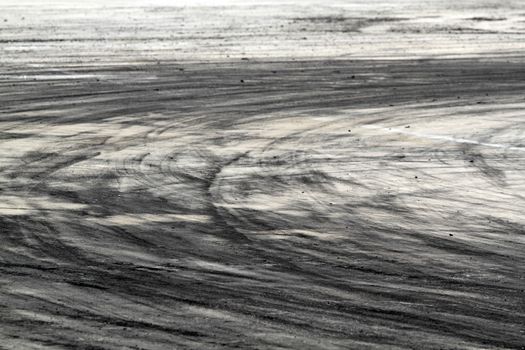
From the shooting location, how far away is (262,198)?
10945mm

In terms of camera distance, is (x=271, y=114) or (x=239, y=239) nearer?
(x=239, y=239)

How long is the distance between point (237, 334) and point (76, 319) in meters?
0.93

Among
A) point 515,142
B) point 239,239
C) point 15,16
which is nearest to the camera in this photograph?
point 239,239

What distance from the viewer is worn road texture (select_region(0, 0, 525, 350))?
7520 mm

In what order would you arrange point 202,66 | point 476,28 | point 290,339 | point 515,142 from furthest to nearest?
point 476,28 < point 202,66 < point 515,142 < point 290,339

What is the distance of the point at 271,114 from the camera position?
15930 millimetres

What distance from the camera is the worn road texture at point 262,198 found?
752 centimetres

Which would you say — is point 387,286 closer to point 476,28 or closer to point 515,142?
point 515,142

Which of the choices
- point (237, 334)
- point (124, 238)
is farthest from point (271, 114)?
point (237, 334)

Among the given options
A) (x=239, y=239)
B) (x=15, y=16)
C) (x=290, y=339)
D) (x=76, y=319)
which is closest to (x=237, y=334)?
(x=290, y=339)

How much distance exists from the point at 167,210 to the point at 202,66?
1046 centimetres

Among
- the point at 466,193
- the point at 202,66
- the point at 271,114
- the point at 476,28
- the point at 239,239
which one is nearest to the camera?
the point at 239,239

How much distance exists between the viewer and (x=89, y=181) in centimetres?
1166

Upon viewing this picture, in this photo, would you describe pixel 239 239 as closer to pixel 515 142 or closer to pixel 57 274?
pixel 57 274
